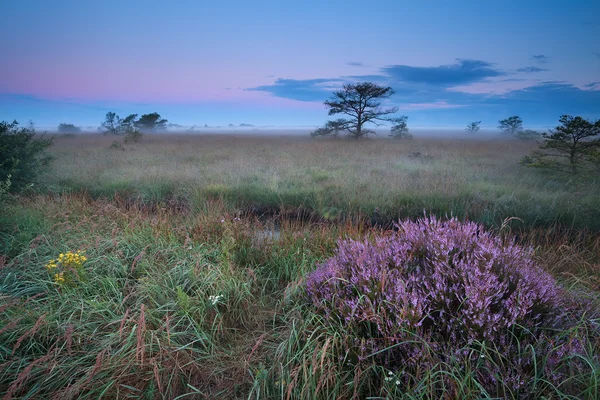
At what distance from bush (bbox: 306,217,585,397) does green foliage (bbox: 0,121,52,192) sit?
879 centimetres

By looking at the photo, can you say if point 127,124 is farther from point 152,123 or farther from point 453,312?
point 453,312

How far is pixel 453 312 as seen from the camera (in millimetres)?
2615

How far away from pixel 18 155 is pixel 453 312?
10.4 meters

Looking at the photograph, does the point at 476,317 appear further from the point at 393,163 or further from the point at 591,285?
the point at 393,163

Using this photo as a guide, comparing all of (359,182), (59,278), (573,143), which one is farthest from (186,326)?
(573,143)

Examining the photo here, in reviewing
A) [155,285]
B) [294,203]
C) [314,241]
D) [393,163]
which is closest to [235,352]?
[155,285]

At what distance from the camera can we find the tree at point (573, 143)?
937 cm

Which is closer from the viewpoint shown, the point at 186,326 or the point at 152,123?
the point at 186,326

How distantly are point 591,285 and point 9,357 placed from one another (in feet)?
18.9

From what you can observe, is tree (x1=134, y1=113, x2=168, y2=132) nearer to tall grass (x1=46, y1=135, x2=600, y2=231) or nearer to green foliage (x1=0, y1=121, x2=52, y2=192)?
tall grass (x1=46, y1=135, x2=600, y2=231)

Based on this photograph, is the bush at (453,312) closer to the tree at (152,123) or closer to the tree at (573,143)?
the tree at (573,143)

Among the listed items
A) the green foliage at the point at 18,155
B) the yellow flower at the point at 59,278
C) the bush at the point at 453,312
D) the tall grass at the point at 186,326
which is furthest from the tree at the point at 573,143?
the green foliage at the point at 18,155

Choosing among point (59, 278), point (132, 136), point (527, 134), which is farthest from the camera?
point (132, 136)

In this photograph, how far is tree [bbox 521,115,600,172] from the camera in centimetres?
937
